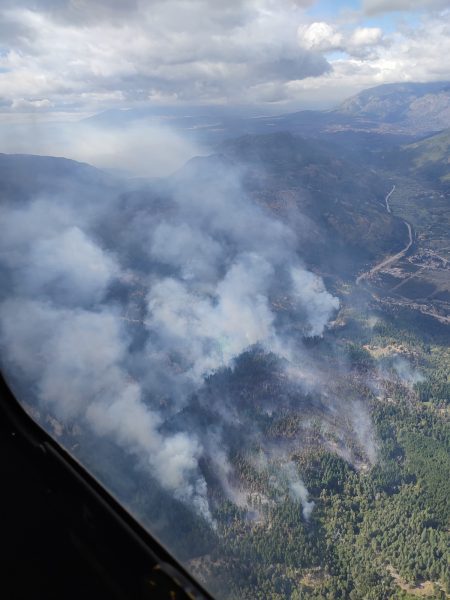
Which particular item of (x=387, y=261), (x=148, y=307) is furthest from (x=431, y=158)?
(x=148, y=307)

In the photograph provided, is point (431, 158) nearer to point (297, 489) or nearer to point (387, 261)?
point (387, 261)

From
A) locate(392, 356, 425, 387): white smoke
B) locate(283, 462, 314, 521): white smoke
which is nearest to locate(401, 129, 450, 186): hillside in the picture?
locate(392, 356, 425, 387): white smoke

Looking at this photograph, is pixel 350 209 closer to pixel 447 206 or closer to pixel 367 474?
pixel 447 206

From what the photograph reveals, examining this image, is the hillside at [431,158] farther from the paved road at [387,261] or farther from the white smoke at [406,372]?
the white smoke at [406,372]

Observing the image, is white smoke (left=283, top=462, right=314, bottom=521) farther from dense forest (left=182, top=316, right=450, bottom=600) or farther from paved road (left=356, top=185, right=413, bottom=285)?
paved road (left=356, top=185, right=413, bottom=285)

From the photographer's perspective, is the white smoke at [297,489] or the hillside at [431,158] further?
the hillside at [431,158]

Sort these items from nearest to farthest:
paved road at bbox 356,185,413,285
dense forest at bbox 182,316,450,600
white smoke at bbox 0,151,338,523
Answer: dense forest at bbox 182,316,450,600, white smoke at bbox 0,151,338,523, paved road at bbox 356,185,413,285

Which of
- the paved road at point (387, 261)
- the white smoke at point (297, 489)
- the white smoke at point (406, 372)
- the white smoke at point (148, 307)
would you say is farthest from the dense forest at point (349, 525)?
the paved road at point (387, 261)

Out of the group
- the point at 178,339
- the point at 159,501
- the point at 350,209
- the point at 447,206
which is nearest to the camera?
the point at 159,501

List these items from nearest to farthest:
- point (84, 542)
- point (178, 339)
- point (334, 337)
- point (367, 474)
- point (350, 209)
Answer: point (84, 542) → point (367, 474) → point (178, 339) → point (334, 337) → point (350, 209)

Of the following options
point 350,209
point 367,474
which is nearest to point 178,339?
point 367,474

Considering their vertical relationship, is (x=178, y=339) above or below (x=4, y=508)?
below
